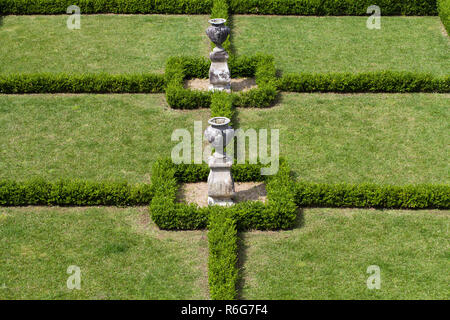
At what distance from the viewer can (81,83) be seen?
57.9 feet

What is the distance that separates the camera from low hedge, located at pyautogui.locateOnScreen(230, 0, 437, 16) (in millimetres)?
22250

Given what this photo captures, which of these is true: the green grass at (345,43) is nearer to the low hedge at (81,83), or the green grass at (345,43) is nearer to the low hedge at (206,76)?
the low hedge at (206,76)

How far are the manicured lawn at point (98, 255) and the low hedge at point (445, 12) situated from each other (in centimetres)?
1306

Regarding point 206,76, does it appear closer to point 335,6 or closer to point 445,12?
point 335,6

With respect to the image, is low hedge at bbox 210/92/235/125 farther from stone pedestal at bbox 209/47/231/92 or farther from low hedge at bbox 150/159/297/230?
low hedge at bbox 150/159/297/230

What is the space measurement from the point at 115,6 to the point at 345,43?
8.36m

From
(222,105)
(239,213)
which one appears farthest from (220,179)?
(222,105)

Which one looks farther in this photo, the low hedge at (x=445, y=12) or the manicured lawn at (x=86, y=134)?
the low hedge at (x=445, y=12)

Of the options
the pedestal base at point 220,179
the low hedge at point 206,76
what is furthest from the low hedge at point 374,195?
the low hedge at point 206,76

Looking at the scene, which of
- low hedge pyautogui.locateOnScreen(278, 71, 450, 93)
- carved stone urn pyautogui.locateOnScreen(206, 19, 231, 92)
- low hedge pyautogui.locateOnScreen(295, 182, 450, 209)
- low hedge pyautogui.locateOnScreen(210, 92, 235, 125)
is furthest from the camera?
low hedge pyautogui.locateOnScreen(278, 71, 450, 93)

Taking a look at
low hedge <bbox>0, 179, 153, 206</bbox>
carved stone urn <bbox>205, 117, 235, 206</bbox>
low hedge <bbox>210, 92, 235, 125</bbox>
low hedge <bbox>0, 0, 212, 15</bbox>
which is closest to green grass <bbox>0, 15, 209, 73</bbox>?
low hedge <bbox>0, 0, 212, 15</bbox>

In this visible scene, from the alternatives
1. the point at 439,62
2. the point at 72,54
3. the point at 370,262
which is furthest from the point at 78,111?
the point at 439,62

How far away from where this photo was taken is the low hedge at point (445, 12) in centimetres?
2100

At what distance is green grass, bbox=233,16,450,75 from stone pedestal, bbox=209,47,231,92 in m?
2.25
